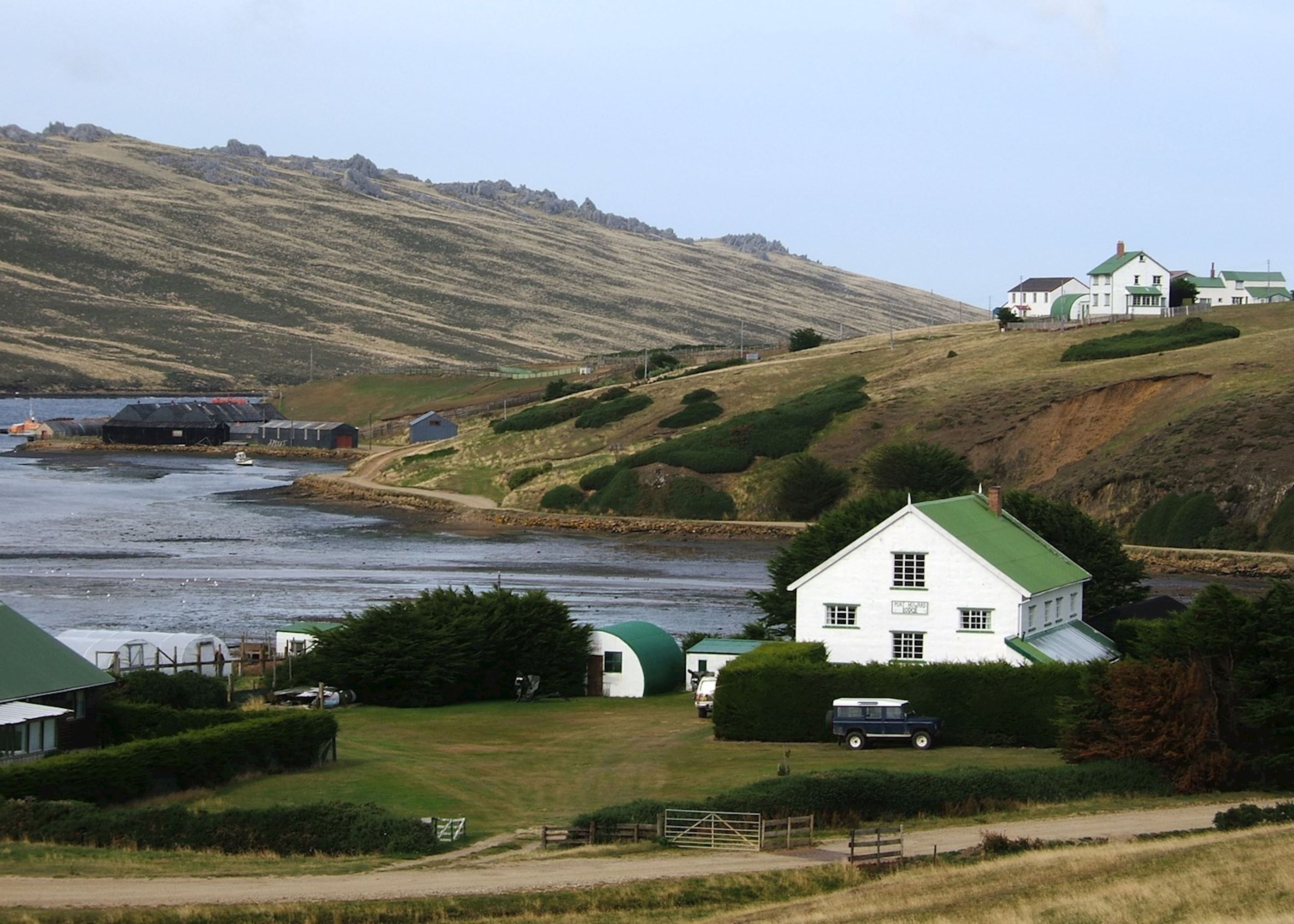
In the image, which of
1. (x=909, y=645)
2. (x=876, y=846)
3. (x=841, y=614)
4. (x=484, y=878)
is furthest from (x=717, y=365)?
(x=484, y=878)

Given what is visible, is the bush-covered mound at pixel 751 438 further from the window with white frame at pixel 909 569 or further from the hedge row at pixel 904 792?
the hedge row at pixel 904 792

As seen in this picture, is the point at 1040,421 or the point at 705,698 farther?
the point at 1040,421

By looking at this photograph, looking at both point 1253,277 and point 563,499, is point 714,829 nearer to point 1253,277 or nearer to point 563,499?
point 563,499

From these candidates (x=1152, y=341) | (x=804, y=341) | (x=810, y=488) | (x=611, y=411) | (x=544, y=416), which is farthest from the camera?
(x=804, y=341)

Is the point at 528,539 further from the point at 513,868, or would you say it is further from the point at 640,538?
the point at 513,868

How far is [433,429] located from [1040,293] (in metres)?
57.9

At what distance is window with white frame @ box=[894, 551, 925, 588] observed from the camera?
4138 cm

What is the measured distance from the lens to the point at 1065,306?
458ft

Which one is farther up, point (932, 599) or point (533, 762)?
point (932, 599)

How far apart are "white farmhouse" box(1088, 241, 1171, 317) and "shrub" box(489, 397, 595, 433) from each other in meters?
41.1

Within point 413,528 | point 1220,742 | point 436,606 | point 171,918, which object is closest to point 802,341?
Result: point 413,528

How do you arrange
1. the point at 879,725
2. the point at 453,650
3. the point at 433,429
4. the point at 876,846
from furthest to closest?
1. the point at 433,429
2. the point at 453,650
3. the point at 879,725
4. the point at 876,846

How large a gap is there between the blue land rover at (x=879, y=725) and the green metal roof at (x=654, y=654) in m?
10.6

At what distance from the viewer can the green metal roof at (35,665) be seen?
108 feet
